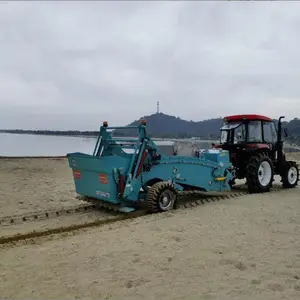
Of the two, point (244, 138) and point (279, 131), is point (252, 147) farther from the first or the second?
point (279, 131)

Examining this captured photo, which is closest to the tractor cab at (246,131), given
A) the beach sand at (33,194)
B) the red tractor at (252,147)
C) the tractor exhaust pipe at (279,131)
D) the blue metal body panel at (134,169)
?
the red tractor at (252,147)

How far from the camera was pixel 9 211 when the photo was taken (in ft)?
24.3

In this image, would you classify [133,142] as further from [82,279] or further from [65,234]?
[82,279]

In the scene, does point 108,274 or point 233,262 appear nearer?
point 108,274

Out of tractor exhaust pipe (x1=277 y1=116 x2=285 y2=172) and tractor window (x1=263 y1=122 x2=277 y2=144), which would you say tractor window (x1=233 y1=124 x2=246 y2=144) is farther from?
tractor exhaust pipe (x1=277 y1=116 x2=285 y2=172)

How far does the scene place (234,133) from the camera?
10.1 metres

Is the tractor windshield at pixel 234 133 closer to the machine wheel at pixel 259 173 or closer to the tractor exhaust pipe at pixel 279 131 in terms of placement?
the machine wheel at pixel 259 173

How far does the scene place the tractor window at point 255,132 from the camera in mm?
10023

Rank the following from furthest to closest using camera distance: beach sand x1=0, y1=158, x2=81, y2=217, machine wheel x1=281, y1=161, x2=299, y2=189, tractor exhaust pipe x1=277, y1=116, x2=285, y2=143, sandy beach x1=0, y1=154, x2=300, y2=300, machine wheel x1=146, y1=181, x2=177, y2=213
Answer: machine wheel x1=281, y1=161, x2=299, y2=189 → tractor exhaust pipe x1=277, y1=116, x2=285, y2=143 → beach sand x1=0, y1=158, x2=81, y2=217 → machine wheel x1=146, y1=181, x2=177, y2=213 → sandy beach x1=0, y1=154, x2=300, y2=300

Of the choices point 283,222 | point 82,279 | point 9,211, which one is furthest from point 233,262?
point 9,211

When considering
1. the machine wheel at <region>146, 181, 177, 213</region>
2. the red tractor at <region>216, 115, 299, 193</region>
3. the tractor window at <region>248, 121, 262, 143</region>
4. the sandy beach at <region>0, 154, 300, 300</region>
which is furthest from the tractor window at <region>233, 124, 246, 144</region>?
the machine wheel at <region>146, 181, 177, 213</region>

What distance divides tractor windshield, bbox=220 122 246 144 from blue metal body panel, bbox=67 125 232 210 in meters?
1.38

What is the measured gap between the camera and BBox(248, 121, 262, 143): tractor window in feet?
32.9

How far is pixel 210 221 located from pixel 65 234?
8.24 feet
